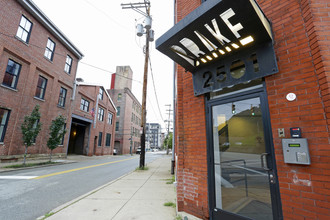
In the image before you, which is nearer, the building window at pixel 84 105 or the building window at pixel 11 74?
the building window at pixel 11 74

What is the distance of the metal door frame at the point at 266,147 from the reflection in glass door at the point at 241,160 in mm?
77

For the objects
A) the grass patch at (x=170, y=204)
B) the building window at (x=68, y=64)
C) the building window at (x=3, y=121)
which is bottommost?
the grass patch at (x=170, y=204)

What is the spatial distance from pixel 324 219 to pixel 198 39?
3028 millimetres

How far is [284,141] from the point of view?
2.32 metres

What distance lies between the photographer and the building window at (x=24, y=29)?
12.8 m

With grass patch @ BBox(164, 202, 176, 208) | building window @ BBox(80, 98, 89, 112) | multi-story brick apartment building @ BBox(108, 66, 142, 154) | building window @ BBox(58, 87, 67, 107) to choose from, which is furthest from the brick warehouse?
multi-story brick apartment building @ BBox(108, 66, 142, 154)

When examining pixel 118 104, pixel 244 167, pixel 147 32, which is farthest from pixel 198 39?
pixel 118 104

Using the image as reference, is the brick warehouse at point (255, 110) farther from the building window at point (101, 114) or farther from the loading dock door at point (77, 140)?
the building window at point (101, 114)

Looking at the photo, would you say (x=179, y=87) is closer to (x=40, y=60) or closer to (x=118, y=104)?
(x=40, y=60)

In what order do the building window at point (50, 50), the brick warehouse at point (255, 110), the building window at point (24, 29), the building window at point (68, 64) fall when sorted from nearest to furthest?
the brick warehouse at point (255, 110), the building window at point (24, 29), the building window at point (50, 50), the building window at point (68, 64)

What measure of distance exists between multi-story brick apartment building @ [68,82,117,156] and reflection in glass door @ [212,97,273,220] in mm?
20778

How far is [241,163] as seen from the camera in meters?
3.03

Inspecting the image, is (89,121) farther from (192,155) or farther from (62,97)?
(192,155)

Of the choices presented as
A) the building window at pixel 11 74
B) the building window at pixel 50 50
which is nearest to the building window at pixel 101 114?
the building window at pixel 50 50
